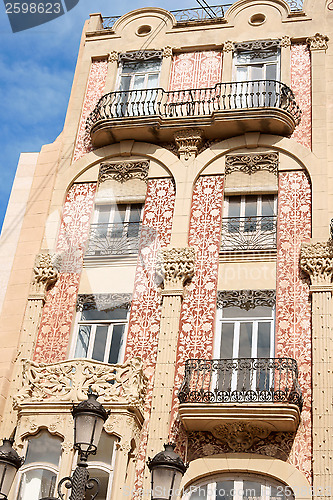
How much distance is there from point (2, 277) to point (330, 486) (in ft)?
29.8

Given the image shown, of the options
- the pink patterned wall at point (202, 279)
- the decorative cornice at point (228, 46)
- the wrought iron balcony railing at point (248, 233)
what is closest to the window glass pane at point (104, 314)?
the pink patterned wall at point (202, 279)

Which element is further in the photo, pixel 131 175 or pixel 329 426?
pixel 131 175

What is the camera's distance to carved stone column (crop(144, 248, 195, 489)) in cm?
1534

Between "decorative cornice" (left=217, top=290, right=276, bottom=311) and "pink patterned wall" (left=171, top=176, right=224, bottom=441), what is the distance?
0.81ft

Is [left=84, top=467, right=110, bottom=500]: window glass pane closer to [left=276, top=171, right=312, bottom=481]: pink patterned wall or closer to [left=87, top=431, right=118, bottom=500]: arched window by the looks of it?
[left=87, top=431, right=118, bottom=500]: arched window

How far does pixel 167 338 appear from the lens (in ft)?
53.8

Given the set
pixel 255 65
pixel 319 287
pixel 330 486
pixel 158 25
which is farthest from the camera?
pixel 158 25

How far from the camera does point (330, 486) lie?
1409 cm

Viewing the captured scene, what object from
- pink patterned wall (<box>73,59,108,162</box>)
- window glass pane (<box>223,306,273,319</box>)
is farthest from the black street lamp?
pink patterned wall (<box>73,59,108,162</box>)

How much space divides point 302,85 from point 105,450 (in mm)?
10897

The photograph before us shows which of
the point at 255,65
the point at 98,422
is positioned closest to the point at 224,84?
the point at 255,65

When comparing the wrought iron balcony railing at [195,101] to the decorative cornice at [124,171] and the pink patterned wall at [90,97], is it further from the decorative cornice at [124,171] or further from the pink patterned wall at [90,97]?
the decorative cornice at [124,171]

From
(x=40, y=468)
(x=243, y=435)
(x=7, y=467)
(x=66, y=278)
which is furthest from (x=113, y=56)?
(x=7, y=467)

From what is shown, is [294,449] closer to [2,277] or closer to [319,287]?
[319,287]
